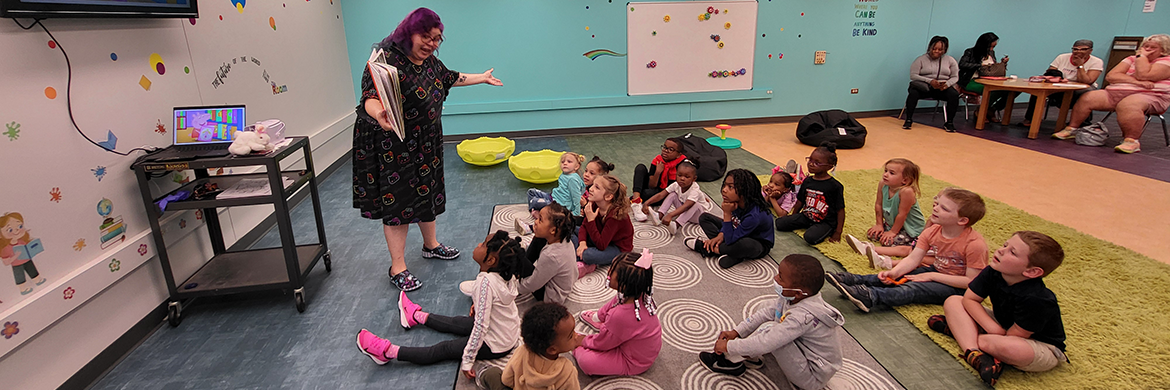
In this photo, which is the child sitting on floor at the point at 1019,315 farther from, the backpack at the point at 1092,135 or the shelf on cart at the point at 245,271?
the backpack at the point at 1092,135

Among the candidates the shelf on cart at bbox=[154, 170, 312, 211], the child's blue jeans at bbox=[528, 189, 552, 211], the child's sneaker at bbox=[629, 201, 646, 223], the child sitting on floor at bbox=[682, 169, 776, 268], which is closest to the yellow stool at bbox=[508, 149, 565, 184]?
the child's blue jeans at bbox=[528, 189, 552, 211]

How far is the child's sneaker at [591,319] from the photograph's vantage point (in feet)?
7.34

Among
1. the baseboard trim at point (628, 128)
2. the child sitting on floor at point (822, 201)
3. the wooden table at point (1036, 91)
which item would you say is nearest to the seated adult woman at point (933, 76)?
the wooden table at point (1036, 91)

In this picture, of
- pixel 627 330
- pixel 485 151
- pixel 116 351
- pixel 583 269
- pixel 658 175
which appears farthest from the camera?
pixel 485 151

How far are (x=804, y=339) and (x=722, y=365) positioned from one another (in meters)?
0.31

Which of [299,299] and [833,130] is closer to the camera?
[299,299]

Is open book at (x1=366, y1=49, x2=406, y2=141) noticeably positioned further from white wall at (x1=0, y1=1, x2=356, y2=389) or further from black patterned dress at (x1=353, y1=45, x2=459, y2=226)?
white wall at (x1=0, y1=1, x2=356, y2=389)

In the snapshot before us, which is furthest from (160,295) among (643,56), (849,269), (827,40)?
(827,40)

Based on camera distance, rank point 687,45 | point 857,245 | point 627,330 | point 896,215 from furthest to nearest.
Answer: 1. point 687,45
2. point 896,215
3. point 857,245
4. point 627,330

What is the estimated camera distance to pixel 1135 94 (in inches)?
202

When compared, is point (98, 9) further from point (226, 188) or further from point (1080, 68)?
point (1080, 68)

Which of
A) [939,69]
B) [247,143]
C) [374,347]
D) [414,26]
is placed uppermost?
[414,26]

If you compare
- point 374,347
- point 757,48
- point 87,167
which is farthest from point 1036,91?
point 87,167

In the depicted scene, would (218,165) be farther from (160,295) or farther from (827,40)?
(827,40)
